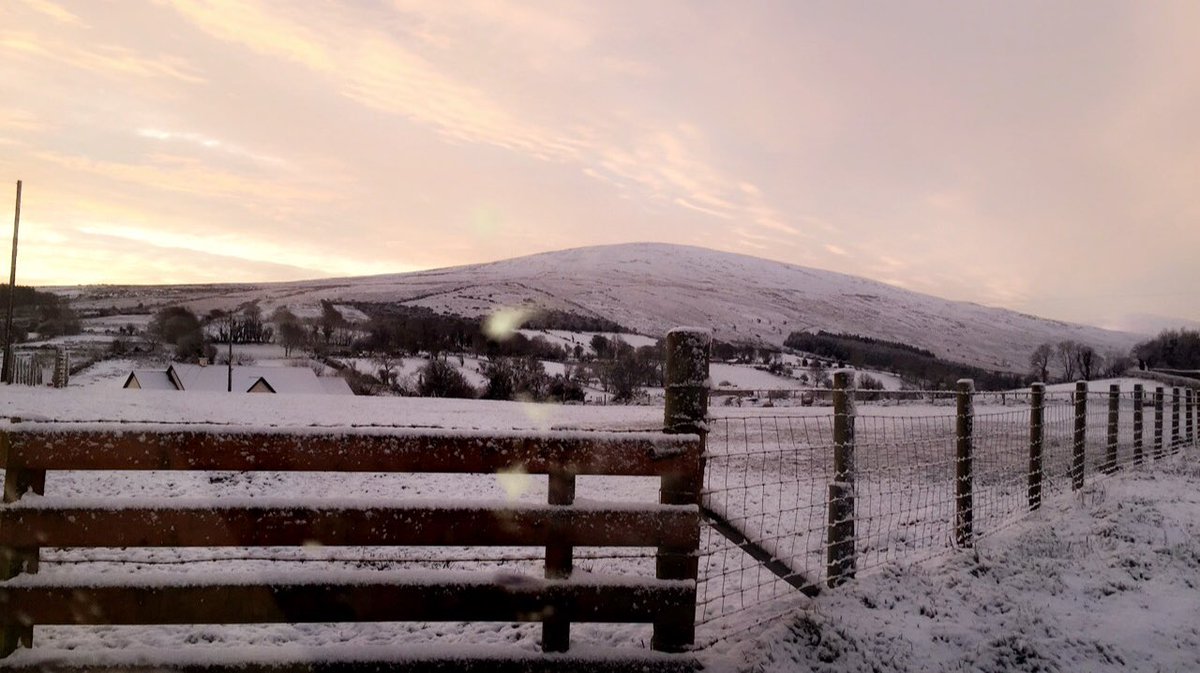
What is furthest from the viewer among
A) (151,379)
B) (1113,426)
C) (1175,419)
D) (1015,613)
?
(151,379)

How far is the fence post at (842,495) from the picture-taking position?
18.3 ft

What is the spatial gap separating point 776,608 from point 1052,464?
1346 cm

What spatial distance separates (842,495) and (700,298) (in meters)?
131

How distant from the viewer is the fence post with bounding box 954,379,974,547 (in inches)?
275

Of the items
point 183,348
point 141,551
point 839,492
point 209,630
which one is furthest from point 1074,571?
point 183,348

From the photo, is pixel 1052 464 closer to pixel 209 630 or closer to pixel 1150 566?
pixel 1150 566

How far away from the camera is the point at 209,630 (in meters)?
5.73

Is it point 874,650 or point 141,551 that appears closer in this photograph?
point 874,650

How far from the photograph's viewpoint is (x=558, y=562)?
12.7 feet

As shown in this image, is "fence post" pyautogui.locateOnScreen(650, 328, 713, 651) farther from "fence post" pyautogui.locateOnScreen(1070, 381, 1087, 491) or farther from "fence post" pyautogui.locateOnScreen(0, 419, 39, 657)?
"fence post" pyautogui.locateOnScreen(1070, 381, 1087, 491)

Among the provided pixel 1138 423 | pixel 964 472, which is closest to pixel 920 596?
pixel 964 472

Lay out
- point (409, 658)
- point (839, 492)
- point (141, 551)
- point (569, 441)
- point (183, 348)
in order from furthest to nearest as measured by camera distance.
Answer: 1. point (183, 348)
2. point (141, 551)
3. point (839, 492)
4. point (569, 441)
5. point (409, 658)

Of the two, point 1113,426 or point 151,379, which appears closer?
point 1113,426

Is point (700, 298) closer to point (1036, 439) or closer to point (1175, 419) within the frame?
point (1175, 419)
